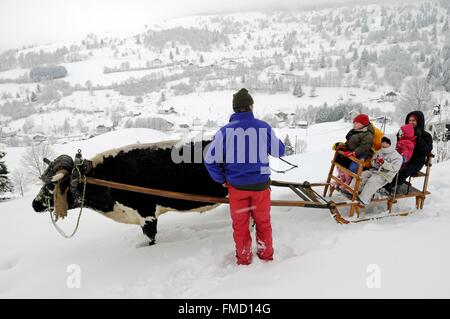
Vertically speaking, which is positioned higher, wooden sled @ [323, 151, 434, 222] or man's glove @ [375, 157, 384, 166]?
man's glove @ [375, 157, 384, 166]

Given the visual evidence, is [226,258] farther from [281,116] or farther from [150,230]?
[281,116]

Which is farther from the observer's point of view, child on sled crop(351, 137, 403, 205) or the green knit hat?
child on sled crop(351, 137, 403, 205)

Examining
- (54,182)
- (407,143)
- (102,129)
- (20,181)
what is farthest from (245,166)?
(102,129)

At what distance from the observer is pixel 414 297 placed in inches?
107

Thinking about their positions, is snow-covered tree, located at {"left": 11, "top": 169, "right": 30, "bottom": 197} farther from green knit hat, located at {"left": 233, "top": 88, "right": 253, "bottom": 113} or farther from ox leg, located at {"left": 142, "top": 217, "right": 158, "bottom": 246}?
green knit hat, located at {"left": 233, "top": 88, "right": 253, "bottom": 113}

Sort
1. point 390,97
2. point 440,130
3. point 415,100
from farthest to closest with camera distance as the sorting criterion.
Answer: point 390,97, point 415,100, point 440,130

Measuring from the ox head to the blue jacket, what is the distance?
7.48ft

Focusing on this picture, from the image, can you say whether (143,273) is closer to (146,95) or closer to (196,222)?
(196,222)

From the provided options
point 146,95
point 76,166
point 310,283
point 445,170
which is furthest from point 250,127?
point 146,95

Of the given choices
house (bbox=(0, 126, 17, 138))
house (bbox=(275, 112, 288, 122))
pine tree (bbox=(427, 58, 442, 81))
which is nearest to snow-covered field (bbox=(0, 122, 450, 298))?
house (bbox=(275, 112, 288, 122))

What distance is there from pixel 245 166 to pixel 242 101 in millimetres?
808

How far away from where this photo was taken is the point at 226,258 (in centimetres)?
441

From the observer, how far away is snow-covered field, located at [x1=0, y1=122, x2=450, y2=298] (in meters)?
3.11
